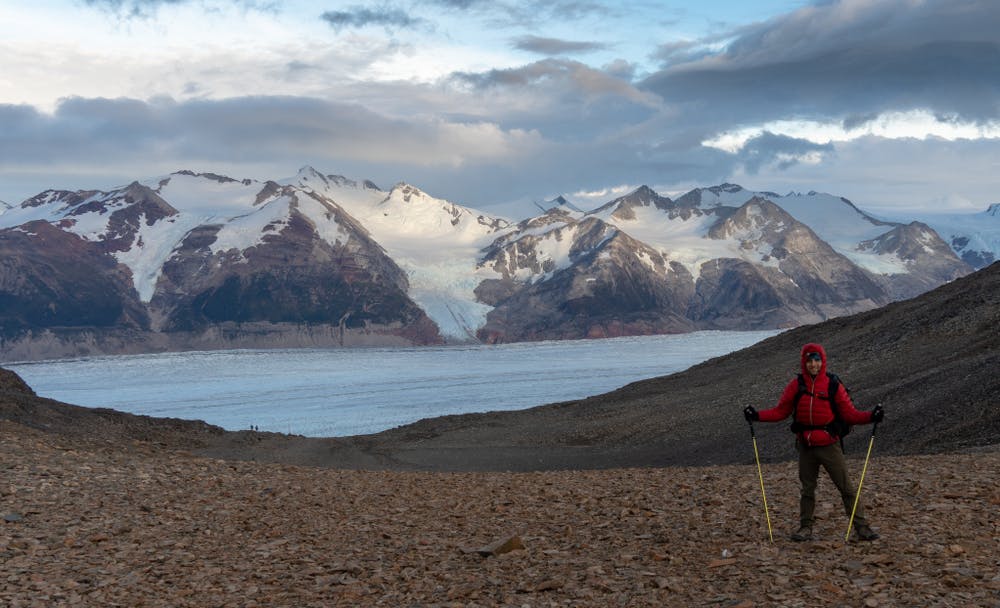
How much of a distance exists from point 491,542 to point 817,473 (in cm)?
430

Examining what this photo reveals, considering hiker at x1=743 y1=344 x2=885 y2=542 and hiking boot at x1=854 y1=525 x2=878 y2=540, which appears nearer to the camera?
hiking boot at x1=854 y1=525 x2=878 y2=540

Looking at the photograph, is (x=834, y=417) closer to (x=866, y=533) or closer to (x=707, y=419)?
(x=866, y=533)

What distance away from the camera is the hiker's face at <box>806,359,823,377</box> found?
12406mm

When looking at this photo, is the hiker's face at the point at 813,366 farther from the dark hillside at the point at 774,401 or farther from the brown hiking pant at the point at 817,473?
the dark hillside at the point at 774,401

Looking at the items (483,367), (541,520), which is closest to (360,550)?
(541,520)

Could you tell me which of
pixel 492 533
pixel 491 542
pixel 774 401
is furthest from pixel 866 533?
pixel 774 401

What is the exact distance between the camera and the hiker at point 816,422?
40.8ft

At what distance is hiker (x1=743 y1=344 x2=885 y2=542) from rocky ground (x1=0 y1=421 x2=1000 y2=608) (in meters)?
0.56

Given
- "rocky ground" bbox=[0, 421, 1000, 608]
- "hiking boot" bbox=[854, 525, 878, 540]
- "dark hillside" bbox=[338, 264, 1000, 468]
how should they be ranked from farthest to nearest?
"dark hillside" bbox=[338, 264, 1000, 468]
"hiking boot" bbox=[854, 525, 878, 540]
"rocky ground" bbox=[0, 421, 1000, 608]

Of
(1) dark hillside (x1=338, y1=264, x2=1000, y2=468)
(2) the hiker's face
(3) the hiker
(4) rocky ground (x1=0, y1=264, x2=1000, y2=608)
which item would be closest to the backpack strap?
(3) the hiker

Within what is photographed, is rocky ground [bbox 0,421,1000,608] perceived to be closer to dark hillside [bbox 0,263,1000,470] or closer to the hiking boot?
the hiking boot

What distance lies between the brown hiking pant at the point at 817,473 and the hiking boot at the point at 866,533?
0.13 m

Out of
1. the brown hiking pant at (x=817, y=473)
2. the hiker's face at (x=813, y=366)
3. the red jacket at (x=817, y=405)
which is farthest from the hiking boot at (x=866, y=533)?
the hiker's face at (x=813, y=366)

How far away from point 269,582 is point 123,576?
1802 millimetres
